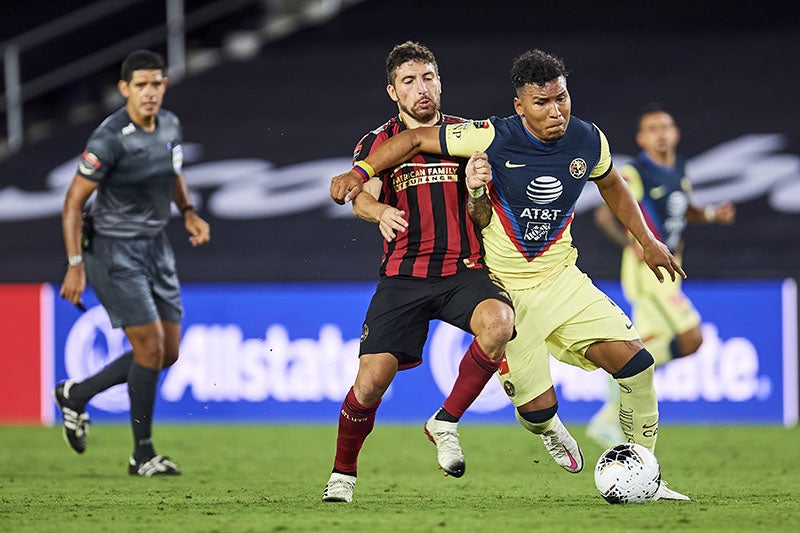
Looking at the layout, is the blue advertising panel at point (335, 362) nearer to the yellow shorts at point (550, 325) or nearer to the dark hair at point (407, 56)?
the yellow shorts at point (550, 325)

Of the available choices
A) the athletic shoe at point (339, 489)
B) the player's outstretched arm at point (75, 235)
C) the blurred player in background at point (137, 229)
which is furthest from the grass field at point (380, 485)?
the player's outstretched arm at point (75, 235)

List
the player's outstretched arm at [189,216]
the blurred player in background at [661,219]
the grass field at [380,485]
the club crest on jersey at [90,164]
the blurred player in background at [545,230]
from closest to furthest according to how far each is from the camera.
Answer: the grass field at [380,485], the blurred player in background at [545,230], the club crest on jersey at [90,164], the player's outstretched arm at [189,216], the blurred player in background at [661,219]

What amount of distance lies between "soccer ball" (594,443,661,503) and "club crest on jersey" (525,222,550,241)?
105cm

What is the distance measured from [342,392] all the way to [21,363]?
8.61 ft

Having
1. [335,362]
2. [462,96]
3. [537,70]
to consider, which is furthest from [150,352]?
[462,96]

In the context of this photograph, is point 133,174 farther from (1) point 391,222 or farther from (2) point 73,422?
(1) point 391,222

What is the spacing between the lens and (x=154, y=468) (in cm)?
743

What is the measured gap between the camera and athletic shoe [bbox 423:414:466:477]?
5.82 m

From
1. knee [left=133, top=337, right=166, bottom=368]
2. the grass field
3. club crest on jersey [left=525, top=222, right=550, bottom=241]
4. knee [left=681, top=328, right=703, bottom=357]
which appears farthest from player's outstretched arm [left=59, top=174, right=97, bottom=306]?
knee [left=681, top=328, right=703, bottom=357]

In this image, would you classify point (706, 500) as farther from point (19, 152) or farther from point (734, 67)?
point (19, 152)

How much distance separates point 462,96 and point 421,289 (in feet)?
27.4

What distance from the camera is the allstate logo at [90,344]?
10742mm

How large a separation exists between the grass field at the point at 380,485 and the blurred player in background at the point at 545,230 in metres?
0.53

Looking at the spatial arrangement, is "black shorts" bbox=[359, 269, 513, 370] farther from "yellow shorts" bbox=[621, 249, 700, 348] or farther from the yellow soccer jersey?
"yellow shorts" bbox=[621, 249, 700, 348]
